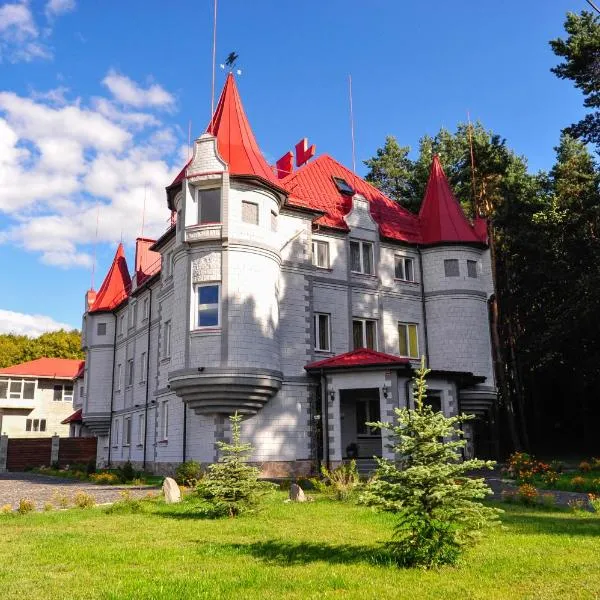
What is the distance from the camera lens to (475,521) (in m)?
7.76

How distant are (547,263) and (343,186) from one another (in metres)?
15.2

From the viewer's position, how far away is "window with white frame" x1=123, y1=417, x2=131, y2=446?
112ft

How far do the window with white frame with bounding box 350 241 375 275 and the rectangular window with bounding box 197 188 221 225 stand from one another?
7530 mm

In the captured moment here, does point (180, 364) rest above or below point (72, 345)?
below

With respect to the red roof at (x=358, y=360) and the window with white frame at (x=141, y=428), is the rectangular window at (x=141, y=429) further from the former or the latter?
the red roof at (x=358, y=360)

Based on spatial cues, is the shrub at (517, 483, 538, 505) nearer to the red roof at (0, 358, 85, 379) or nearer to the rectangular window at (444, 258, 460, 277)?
the rectangular window at (444, 258, 460, 277)

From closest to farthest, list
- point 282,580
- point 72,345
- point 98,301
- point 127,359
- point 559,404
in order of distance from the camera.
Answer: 1. point 282,580
2. point 127,359
3. point 98,301
4. point 559,404
5. point 72,345

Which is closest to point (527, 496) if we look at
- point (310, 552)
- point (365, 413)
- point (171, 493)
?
point (310, 552)

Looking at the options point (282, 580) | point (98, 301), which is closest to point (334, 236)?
point (98, 301)

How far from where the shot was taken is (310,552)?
890 cm

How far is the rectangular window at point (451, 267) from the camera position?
97.9 feet

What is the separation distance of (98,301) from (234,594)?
3499cm

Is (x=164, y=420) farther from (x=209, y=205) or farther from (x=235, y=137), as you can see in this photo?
(x=235, y=137)

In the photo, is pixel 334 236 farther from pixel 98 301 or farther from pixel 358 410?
pixel 98 301
